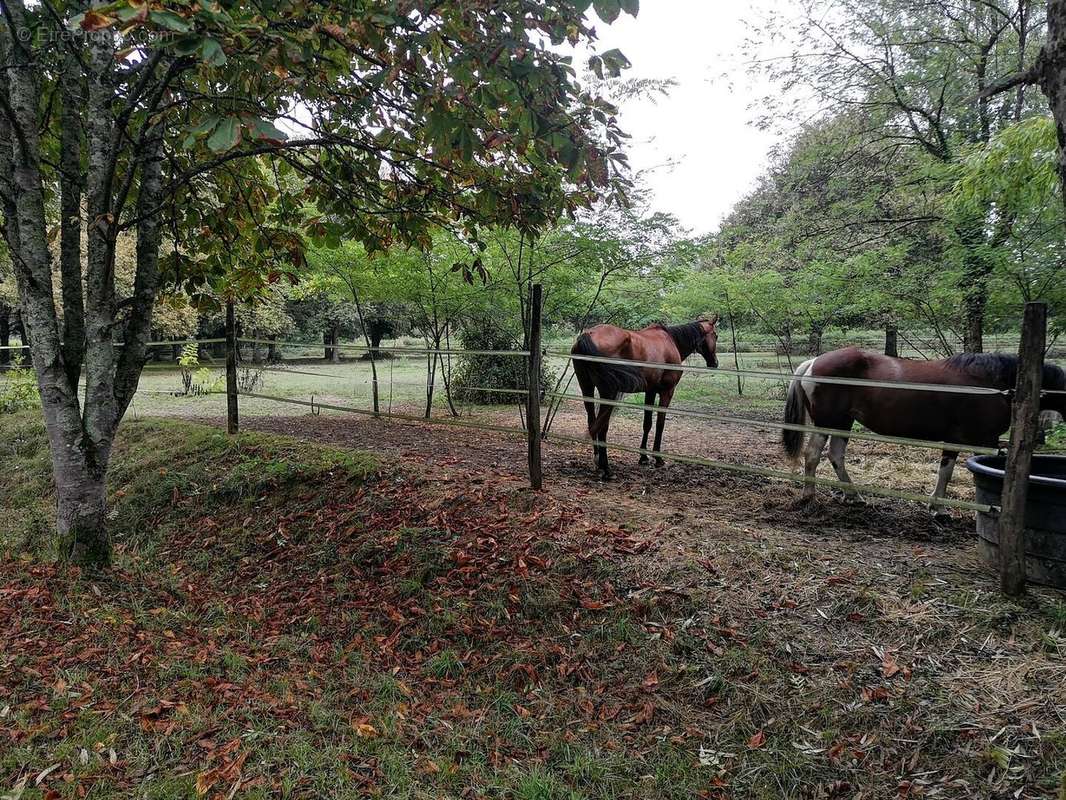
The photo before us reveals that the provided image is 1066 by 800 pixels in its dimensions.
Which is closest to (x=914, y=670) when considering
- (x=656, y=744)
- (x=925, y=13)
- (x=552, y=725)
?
(x=656, y=744)

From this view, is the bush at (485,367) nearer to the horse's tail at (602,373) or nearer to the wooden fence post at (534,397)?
the horse's tail at (602,373)

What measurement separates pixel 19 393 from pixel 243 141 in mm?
8951

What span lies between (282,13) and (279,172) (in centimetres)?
181

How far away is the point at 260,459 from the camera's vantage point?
5160mm

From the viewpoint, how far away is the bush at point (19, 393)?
27.2 feet

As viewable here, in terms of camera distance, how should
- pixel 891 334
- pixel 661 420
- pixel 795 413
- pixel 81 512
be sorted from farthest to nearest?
pixel 891 334
pixel 661 420
pixel 795 413
pixel 81 512

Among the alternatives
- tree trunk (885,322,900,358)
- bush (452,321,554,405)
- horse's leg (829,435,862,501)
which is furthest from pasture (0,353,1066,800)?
bush (452,321,554,405)

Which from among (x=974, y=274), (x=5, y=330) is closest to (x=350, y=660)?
(x=974, y=274)

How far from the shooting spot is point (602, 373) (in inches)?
215

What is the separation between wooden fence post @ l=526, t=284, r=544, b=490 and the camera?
4172 millimetres

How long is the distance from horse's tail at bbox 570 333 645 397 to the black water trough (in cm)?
313

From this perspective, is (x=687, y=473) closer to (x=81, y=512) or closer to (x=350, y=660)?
(x=350, y=660)

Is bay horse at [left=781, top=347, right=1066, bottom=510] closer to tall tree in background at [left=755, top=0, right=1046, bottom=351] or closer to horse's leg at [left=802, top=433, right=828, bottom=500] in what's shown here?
horse's leg at [left=802, top=433, right=828, bottom=500]

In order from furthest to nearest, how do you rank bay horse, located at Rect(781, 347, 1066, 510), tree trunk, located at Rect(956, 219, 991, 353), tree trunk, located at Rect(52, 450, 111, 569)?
1. tree trunk, located at Rect(956, 219, 991, 353)
2. bay horse, located at Rect(781, 347, 1066, 510)
3. tree trunk, located at Rect(52, 450, 111, 569)
